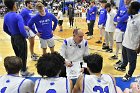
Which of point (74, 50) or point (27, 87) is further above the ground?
point (27, 87)

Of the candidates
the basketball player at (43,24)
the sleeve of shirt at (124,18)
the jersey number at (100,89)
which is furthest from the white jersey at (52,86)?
the sleeve of shirt at (124,18)

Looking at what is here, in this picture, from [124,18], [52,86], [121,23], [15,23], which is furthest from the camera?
[121,23]

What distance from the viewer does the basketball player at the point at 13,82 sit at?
2.58 m

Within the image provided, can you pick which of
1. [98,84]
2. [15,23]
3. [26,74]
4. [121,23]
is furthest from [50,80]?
[121,23]

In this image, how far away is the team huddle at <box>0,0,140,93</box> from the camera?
8.57 ft

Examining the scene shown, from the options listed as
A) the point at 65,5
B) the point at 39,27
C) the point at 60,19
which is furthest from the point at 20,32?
the point at 65,5

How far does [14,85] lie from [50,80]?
1.17ft

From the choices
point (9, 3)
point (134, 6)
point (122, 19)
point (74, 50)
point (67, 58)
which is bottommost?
point (67, 58)

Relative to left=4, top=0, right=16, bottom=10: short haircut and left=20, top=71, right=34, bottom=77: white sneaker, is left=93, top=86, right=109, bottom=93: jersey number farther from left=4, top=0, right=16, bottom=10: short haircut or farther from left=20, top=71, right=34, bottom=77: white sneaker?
left=20, top=71, right=34, bottom=77: white sneaker

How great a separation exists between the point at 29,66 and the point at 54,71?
400cm

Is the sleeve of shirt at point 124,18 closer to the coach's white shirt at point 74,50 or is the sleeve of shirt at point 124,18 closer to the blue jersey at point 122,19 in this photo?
the blue jersey at point 122,19

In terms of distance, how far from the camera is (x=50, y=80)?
8.51ft

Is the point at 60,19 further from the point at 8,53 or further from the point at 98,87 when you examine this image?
the point at 98,87

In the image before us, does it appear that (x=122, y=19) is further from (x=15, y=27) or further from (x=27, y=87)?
(x=27, y=87)
